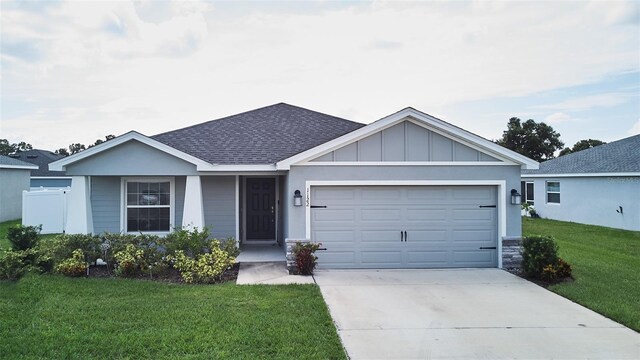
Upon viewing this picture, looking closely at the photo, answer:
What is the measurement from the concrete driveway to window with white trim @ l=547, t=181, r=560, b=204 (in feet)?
53.1

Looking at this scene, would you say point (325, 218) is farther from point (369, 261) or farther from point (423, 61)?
point (423, 61)

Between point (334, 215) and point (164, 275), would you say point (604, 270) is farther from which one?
point (164, 275)

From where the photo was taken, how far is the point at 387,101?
17641 mm

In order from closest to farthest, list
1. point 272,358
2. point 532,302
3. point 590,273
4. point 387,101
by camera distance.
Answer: point 272,358 < point 532,302 < point 590,273 < point 387,101

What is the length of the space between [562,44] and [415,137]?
753 centimetres

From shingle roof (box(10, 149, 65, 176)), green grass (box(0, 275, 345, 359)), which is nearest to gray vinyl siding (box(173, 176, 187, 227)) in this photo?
green grass (box(0, 275, 345, 359))

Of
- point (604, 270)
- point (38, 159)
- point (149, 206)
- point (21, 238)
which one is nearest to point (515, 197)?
point (604, 270)

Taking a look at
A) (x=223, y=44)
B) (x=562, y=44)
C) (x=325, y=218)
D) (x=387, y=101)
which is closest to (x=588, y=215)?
(x=562, y=44)

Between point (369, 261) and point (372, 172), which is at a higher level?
point (372, 172)

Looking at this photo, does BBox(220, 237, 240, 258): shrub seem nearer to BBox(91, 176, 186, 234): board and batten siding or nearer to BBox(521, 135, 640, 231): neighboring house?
BBox(91, 176, 186, 234): board and batten siding

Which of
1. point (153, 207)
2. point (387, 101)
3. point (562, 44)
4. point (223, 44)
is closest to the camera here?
point (153, 207)

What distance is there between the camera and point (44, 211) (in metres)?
16.0

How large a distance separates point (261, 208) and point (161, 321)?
23.2ft

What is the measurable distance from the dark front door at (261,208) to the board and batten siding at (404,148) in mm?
3638
